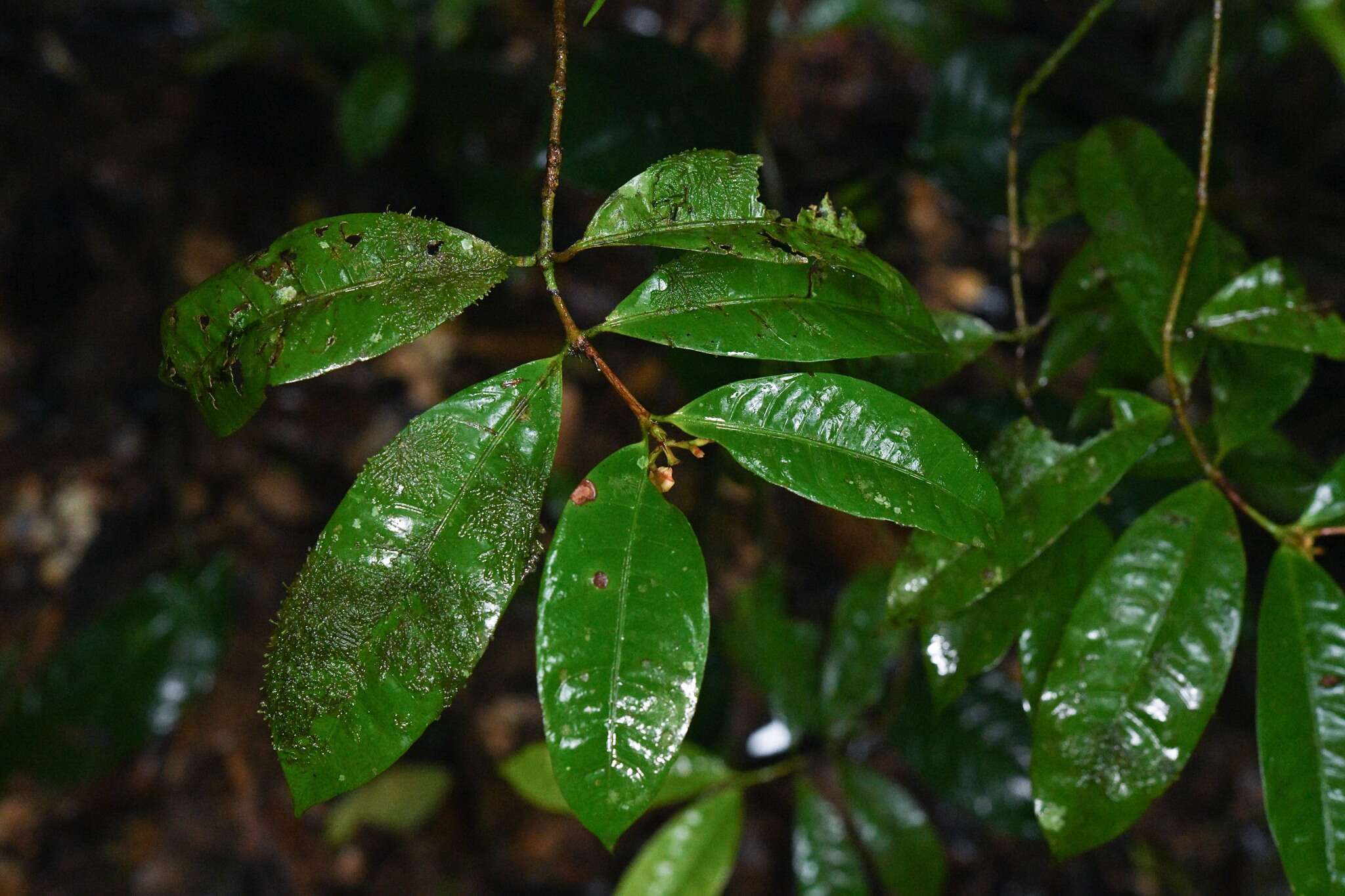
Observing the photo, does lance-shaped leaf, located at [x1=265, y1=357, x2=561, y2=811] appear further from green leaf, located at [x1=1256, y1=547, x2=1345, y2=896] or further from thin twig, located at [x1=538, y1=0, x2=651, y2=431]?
green leaf, located at [x1=1256, y1=547, x2=1345, y2=896]

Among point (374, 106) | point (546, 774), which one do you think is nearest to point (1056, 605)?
point (546, 774)

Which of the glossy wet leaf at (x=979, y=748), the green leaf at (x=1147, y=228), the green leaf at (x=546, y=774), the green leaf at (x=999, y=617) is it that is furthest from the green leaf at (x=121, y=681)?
the green leaf at (x=1147, y=228)

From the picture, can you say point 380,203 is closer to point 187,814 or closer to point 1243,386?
point 187,814

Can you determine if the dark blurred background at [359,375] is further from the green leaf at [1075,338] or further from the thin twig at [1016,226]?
the green leaf at [1075,338]

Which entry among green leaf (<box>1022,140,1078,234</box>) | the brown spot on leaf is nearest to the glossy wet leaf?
green leaf (<box>1022,140,1078,234</box>)

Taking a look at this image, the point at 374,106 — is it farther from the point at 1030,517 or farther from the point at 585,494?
the point at 1030,517

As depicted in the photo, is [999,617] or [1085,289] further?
[1085,289]
